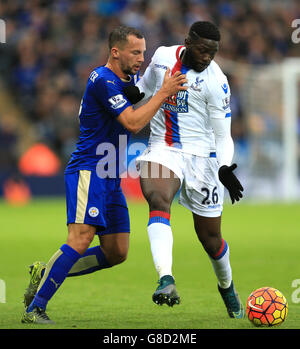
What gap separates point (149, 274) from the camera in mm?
8984

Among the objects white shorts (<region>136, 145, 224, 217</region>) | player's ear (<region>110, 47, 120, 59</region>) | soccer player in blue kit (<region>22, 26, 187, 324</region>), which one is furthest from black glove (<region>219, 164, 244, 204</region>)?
player's ear (<region>110, 47, 120, 59</region>)

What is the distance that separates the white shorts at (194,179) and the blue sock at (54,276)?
3.04ft

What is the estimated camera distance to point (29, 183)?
63.4ft

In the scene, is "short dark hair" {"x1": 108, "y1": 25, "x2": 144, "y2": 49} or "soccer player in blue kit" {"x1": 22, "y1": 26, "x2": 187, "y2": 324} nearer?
"soccer player in blue kit" {"x1": 22, "y1": 26, "x2": 187, "y2": 324}

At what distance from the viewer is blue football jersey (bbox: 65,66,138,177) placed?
19.3 feet

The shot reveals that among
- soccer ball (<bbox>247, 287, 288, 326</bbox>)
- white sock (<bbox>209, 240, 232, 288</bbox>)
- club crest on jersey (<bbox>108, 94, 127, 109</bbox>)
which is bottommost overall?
soccer ball (<bbox>247, 287, 288, 326</bbox>)

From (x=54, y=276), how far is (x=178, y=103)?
161 cm

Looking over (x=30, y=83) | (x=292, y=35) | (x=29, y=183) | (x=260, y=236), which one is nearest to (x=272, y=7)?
(x=292, y=35)

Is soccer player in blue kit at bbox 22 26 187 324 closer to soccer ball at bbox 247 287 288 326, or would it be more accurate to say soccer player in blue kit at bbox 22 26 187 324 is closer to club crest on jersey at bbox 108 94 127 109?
club crest on jersey at bbox 108 94 127 109

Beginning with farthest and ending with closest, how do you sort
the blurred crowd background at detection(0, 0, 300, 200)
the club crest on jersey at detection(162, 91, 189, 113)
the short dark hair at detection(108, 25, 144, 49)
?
the blurred crowd background at detection(0, 0, 300, 200)
the club crest on jersey at detection(162, 91, 189, 113)
the short dark hair at detection(108, 25, 144, 49)

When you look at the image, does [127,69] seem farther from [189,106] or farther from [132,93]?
[189,106]

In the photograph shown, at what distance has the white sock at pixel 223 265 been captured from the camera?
6453 millimetres

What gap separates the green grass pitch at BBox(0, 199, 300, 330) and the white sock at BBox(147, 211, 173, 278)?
1.62 feet

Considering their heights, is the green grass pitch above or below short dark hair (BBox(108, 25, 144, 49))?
below
